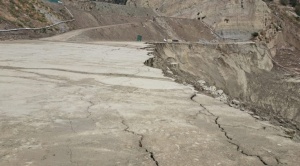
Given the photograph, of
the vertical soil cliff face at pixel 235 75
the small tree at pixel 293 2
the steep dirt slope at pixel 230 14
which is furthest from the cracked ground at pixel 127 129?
the small tree at pixel 293 2

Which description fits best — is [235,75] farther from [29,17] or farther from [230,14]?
[230,14]

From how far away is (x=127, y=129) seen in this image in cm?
511

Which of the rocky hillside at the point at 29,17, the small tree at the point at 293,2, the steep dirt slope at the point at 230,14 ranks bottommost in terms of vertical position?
the rocky hillside at the point at 29,17

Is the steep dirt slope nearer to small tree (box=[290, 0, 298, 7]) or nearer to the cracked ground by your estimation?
small tree (box=[290, 0, 298, 7])

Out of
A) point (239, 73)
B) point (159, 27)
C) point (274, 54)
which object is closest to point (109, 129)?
point (239, 73)

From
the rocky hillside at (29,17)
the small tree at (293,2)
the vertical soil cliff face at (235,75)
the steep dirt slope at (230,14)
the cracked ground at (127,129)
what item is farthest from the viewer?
the small tree at (293,2)

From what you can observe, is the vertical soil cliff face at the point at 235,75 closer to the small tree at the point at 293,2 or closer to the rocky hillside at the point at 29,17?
the rocky hillside at the point at 29,17

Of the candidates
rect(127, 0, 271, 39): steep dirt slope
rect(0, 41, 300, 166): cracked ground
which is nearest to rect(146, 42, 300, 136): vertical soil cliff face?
rect(127, 0, 271, 39): steep dirt slope

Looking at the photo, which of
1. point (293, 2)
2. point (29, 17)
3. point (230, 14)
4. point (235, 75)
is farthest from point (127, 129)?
point (293, 2)

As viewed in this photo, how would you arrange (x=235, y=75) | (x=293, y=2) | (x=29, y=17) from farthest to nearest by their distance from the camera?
(x=293, y=2) → (x=29, y=17) → (x=235, y=75)

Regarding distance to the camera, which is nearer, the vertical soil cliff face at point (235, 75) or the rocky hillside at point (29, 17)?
the vertical soil cliff face at point (235, 75)

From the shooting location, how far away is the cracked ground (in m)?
4.12

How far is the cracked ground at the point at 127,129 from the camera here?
4125 mm

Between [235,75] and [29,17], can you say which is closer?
[235,75]
